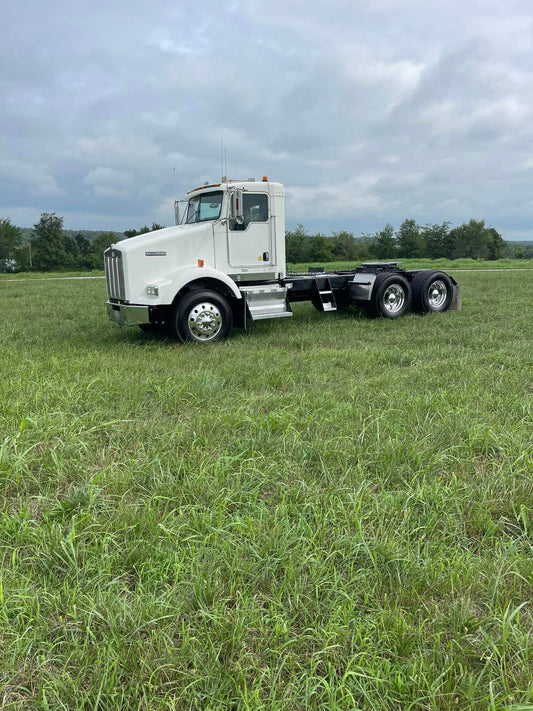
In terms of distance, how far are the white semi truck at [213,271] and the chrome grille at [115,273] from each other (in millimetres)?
16

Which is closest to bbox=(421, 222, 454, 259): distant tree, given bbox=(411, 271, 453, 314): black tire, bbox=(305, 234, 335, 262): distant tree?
bbox=(305, 234, 335, 262): distant tree

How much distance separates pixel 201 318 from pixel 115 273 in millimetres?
1607

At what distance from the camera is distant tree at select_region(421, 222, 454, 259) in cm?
8712

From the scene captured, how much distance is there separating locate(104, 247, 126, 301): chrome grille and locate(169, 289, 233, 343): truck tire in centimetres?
95

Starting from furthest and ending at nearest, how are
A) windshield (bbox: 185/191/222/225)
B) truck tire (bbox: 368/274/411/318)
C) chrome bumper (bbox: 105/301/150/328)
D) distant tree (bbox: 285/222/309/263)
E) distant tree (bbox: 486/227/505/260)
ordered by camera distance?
distant tree (bbox: 486/227/505/260), distant tree (bbox: 285/222/309/263), truck tire (bbox: 368/274/411/318), windshield (bbox: 185/191/222/225), chrome bumper (bbox: 105/301/150/328)

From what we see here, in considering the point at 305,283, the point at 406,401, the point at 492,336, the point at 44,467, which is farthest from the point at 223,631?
the point at 305,283

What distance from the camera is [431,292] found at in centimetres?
1030

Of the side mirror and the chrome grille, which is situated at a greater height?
the side mirror

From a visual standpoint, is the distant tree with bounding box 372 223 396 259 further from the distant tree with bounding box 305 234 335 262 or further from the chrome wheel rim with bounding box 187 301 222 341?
the chrome wheel rim with bounding box 187 301 222 341

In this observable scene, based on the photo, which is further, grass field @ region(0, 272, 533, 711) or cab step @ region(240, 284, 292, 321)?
cab step @ region(240, 284, 292, 321)

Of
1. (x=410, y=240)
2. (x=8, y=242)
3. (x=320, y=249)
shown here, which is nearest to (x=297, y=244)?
(x=320, y=249)

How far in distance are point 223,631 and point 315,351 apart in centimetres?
494

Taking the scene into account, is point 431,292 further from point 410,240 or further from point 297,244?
point 410,240

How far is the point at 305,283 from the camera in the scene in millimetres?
9008
